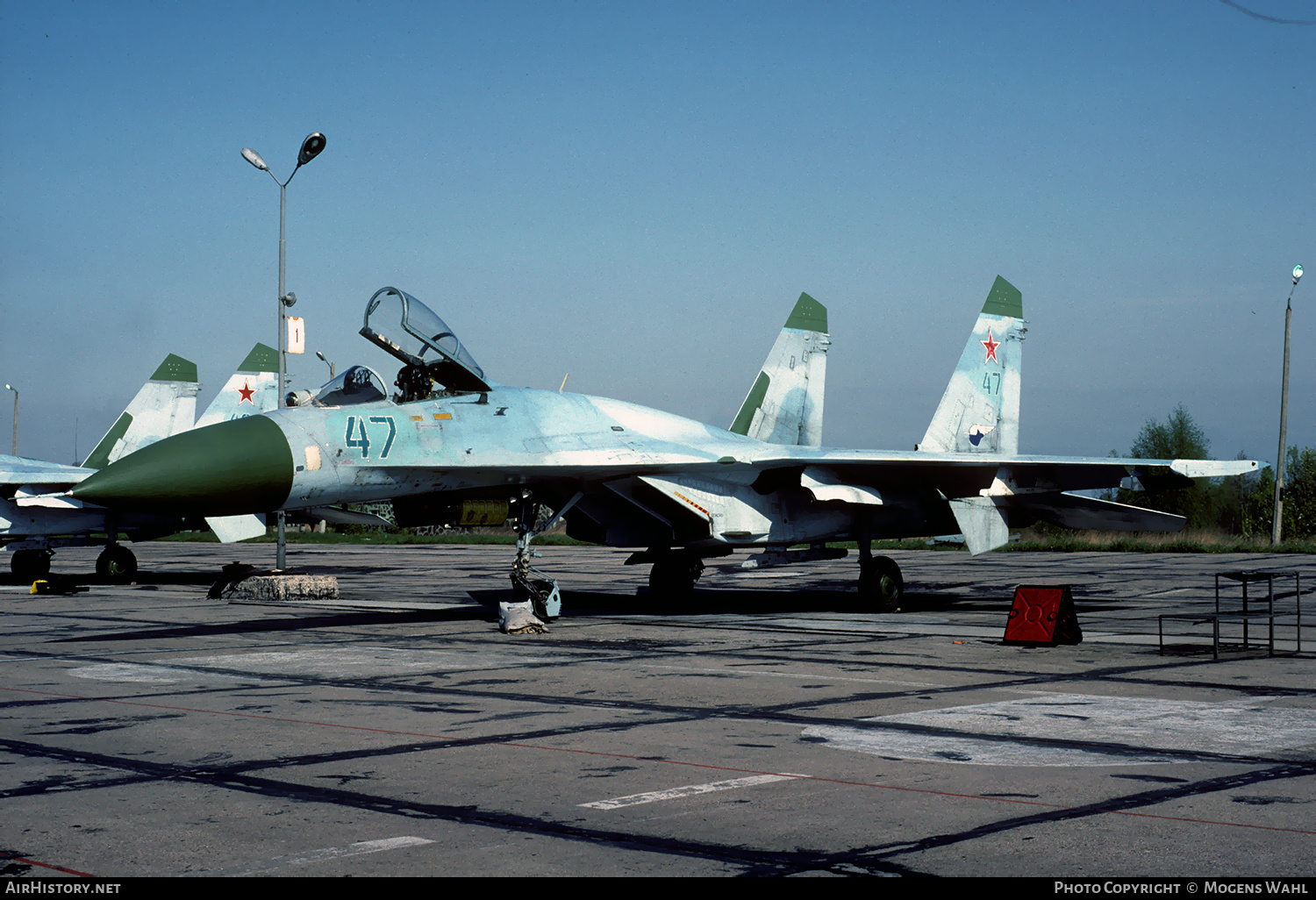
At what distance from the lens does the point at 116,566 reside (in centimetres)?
2300

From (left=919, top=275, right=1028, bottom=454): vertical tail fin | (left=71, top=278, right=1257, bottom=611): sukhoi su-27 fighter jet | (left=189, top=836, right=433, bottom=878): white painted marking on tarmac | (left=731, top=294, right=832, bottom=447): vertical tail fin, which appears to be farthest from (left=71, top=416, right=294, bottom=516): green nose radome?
(left=919, top=275, right=1028, bottom=454): vertical tail fin

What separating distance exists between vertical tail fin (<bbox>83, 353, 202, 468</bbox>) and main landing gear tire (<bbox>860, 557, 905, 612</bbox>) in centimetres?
1630

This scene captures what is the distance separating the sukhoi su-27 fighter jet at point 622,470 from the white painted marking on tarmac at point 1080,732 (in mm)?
6403

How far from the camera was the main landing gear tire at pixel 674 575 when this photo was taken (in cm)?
1695

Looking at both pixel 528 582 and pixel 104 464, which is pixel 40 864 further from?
pixel 104 464

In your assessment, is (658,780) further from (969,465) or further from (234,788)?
(969,465)

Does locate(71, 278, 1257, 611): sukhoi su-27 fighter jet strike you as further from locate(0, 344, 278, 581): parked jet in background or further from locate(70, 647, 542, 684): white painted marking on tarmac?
locate(0, 344, 278, 581): parked jet in background

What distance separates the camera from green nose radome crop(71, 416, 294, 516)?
33.8 feet

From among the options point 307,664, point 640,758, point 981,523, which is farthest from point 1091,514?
point 640,758

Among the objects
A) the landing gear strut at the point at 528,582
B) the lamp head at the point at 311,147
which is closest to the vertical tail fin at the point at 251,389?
the lamp head at the point at 311,147

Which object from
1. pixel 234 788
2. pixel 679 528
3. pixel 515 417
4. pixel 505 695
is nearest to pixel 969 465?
pixel 679 528

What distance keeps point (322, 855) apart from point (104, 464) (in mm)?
22822
